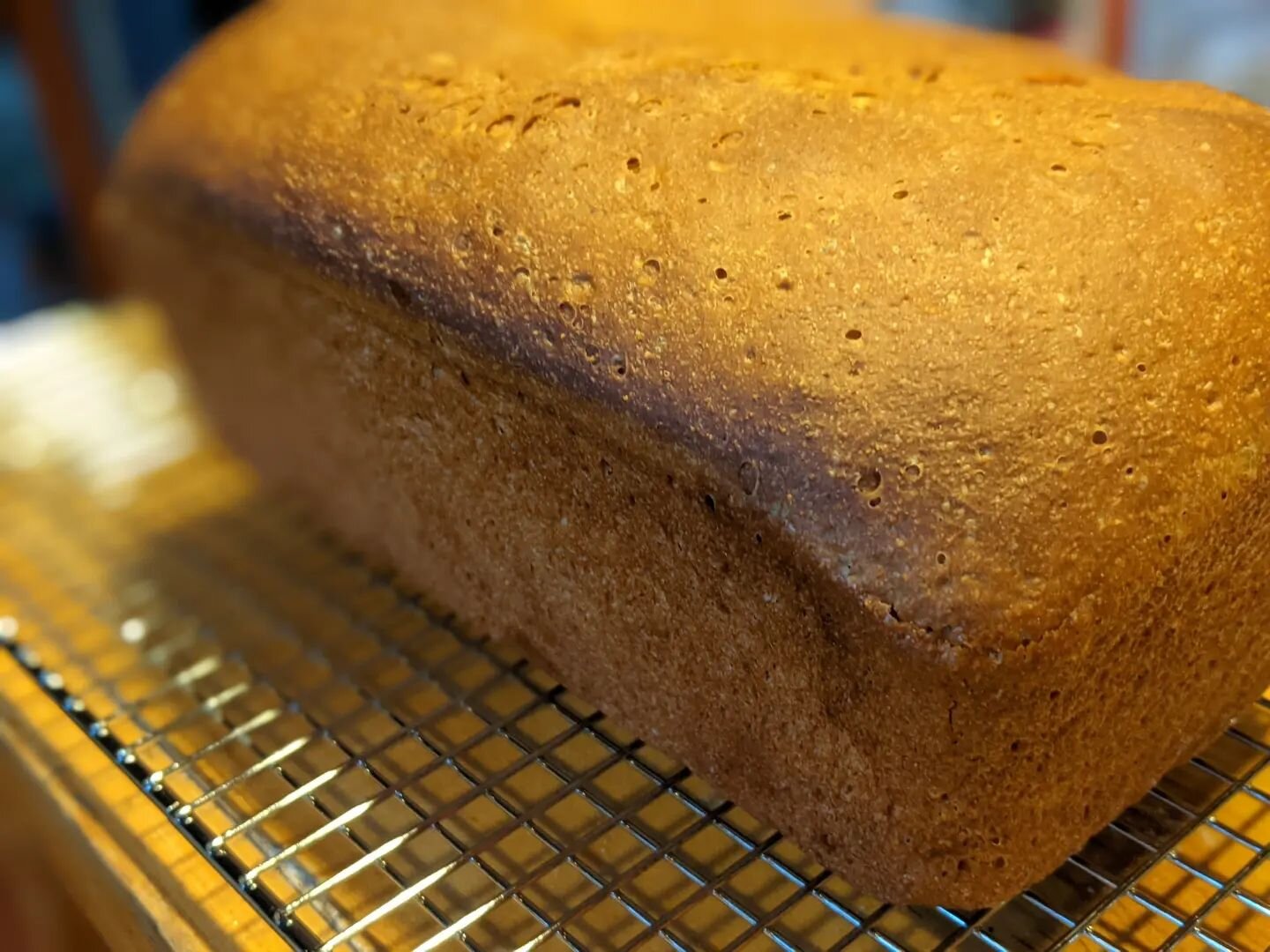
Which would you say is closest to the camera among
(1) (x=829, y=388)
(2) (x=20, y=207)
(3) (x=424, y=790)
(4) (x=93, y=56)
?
(1) (x=829, y=388)

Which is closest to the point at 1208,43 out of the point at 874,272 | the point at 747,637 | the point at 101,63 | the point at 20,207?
the point at 874,272

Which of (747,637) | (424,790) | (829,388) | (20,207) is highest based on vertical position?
(829,388)

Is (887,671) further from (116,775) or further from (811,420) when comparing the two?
(116,775)

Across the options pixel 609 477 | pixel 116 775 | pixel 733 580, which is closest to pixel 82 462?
pixel 116 775

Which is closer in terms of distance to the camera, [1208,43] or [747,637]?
[747,637]

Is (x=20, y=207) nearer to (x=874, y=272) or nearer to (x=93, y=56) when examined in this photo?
(x=93, y=56)

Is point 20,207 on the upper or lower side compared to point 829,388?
lower
